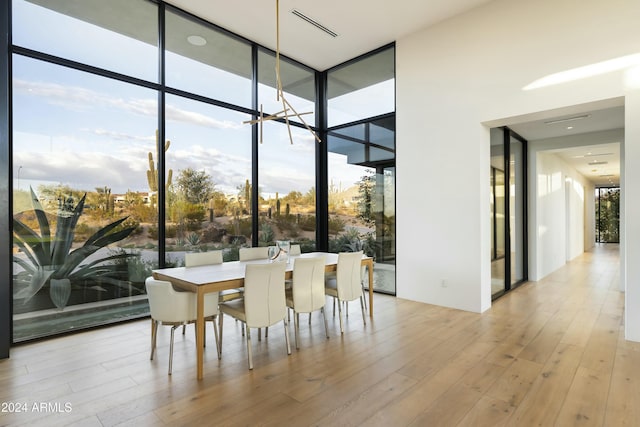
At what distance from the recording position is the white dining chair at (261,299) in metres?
2.86

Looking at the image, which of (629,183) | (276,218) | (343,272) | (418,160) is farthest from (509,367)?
(276,218)

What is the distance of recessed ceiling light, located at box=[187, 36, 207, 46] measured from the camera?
4.64 m

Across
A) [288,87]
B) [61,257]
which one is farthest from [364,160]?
[61,257]

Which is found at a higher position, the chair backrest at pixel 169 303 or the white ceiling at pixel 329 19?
the white ceiling at pixel 329 19

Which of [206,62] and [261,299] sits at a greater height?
[206,62]

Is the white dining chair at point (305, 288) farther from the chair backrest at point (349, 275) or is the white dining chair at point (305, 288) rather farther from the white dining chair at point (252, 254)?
the white dining chair at point (252, 254)

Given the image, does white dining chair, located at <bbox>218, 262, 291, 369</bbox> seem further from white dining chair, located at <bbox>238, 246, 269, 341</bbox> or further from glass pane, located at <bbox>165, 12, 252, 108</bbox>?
glass pane, located at <bbox>165, 12, 252, 108</bbox>

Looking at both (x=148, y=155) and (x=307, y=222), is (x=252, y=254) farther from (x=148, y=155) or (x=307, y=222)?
(x=307, y=222)

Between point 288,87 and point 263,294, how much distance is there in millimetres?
4350

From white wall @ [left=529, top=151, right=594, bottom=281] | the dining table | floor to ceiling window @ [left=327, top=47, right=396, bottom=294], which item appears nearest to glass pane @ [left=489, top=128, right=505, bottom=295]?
white wall @ [left=529, top=151, right=594, bottom=281]

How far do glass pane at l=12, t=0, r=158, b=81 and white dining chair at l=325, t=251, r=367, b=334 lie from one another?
3311 mm

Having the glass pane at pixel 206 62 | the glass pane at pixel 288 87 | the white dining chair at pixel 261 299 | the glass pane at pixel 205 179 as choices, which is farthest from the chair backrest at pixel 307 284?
the glass pane at pixel 206 62

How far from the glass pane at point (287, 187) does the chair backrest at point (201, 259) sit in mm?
1450

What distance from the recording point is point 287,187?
582cm
